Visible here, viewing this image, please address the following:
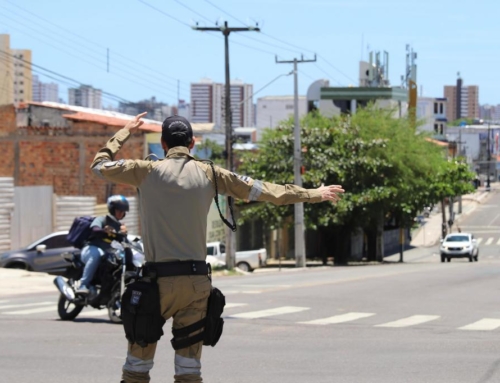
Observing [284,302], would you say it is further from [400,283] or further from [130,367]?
[130,367]

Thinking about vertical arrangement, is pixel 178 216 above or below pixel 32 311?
above

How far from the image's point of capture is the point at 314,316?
15195 mm

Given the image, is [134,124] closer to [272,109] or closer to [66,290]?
[66,290]

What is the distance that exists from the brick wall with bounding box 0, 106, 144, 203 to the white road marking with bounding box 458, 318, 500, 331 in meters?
25.2

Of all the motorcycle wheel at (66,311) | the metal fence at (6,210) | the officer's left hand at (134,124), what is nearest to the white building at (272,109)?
the metal fence at (6,210)

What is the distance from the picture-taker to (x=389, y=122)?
52.8 m

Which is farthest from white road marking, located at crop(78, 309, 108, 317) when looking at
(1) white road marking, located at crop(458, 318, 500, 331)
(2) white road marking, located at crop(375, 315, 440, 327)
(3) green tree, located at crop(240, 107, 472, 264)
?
(3) green tree, located at crop(240, 107, 472, 264)

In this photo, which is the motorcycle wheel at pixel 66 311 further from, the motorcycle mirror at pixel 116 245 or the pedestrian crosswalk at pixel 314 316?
the motorcycle mirror at pixel 116 245

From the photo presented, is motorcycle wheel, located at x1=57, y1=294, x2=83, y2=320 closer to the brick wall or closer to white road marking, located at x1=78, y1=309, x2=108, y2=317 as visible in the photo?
white road marking, located at x1=78, y1=309, x2=108, y2=317

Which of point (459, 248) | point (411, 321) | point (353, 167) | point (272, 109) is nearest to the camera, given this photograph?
point (411, 321)

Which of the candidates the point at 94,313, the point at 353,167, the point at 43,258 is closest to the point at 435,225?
the point at 353,167

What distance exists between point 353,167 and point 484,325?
3556cm

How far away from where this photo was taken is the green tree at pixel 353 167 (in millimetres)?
49031

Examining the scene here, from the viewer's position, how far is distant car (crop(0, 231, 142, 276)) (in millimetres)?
28109
